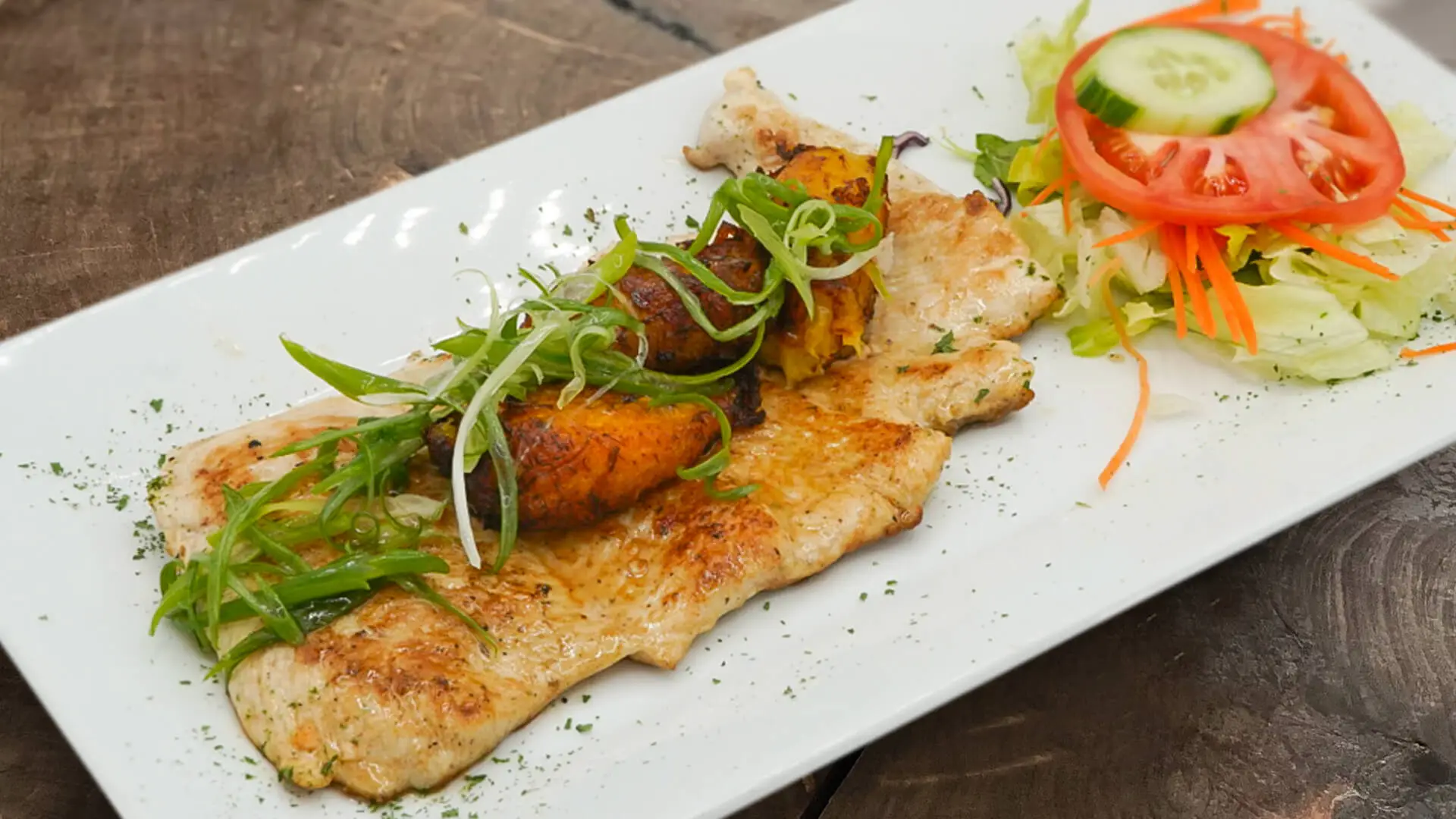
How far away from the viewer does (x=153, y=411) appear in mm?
3906

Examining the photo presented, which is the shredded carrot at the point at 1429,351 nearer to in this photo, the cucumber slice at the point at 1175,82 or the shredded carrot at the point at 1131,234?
the shredded carrot at the point at 1131,234

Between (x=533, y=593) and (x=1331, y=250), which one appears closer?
(x=533, y=593)

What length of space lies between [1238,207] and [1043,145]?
2.60ft

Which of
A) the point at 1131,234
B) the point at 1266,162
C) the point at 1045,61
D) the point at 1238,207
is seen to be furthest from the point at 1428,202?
the point at 1045,61

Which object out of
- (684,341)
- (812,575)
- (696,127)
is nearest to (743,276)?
(684,341)

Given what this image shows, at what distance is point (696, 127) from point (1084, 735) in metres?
2.66

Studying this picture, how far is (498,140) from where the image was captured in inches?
224

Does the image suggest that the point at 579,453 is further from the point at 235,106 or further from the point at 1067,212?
the point at 235,106

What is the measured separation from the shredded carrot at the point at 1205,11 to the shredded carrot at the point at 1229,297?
4.28 ft

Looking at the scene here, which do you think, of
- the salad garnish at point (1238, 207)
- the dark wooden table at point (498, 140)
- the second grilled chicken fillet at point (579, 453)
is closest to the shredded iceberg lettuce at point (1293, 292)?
the salad garnish at point (1238, 207)

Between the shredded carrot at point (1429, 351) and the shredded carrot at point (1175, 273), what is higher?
the shredded carrot at point (1175, 273)

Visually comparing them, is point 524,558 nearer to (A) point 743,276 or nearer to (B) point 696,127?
(A) point 743,276

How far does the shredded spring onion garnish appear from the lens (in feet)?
10.7

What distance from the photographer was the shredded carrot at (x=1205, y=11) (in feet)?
17.5
